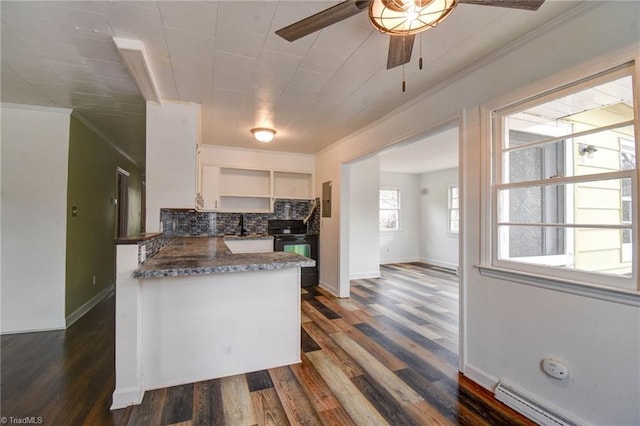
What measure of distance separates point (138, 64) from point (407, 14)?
6.33 ft

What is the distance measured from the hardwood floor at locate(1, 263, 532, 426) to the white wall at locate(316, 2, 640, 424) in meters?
0.30

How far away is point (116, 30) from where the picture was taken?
1756 mm

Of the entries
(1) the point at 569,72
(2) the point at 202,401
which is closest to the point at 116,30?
(2) the point at 202,401

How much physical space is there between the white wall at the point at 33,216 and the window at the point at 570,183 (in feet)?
14.0

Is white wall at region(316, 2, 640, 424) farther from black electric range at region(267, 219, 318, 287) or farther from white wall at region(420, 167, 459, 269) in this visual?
white wall at region(420, 167, 459, 269)

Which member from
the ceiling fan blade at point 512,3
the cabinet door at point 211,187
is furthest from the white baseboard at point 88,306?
the ceiling fan blade at point 512,3

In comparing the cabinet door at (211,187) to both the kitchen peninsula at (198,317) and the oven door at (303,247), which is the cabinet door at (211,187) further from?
the kitchen peninsula at (198,317)

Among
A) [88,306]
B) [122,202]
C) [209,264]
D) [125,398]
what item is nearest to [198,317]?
[209,264]

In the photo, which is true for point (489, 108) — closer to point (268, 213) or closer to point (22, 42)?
point (22, 42)

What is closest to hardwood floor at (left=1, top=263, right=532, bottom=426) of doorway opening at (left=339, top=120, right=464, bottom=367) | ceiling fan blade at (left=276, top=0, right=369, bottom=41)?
doorway opening at (left=339, top=120, right=464, bottom=367)

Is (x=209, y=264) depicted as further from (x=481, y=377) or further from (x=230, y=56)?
(x=481, y=377)

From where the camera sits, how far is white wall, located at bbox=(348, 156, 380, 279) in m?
5.58

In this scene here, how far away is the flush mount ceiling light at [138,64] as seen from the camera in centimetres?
187

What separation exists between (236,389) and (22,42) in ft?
9.09
